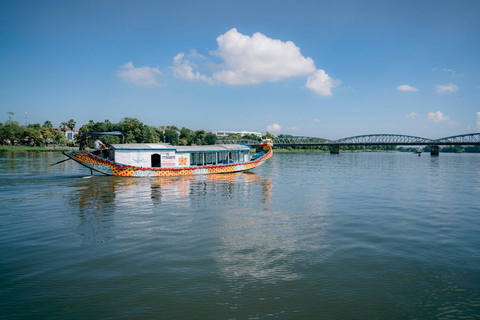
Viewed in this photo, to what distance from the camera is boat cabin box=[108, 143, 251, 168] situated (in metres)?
30.1

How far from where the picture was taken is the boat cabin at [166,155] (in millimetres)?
30141

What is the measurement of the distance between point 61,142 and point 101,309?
439 feet

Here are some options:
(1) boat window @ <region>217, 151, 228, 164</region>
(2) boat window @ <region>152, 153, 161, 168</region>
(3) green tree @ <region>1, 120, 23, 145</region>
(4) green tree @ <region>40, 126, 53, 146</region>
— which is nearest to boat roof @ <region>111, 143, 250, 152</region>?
(1) boat window @ <region>217, 151, 228, 164</region>

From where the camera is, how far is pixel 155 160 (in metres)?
31.9

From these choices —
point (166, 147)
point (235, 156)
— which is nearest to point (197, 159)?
point (166, 147)

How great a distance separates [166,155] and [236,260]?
24001mm

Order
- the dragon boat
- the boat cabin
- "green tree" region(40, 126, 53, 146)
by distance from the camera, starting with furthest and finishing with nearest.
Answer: "green tree" region(40, 126, 53, 146) < the boat cabin < the dragon boat

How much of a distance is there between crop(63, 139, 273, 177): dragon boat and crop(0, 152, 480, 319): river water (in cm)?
1157

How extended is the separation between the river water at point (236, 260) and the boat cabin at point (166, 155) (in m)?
12.4

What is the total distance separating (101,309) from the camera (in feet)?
21.3

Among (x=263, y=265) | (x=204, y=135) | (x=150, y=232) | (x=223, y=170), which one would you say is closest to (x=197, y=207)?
(x=150, y=232)

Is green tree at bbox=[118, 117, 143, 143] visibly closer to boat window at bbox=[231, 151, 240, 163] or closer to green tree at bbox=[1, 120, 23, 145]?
green tree at bbox=[1, 120, 23, 145]

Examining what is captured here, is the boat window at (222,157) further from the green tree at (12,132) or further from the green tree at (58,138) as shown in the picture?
the green tree at (58,138)

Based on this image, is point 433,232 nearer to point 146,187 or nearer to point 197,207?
point 197,207
